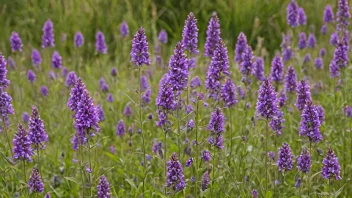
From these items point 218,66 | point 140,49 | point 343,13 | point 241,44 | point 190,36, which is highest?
point 343,13

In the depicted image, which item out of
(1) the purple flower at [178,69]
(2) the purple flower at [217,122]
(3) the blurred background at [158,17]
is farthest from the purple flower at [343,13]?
(3) the blurred background at [158,17]

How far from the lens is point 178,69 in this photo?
336 centimetres

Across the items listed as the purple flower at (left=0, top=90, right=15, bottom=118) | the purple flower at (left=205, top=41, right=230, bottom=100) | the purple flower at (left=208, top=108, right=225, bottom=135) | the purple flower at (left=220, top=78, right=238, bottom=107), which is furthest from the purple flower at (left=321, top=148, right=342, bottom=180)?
the purple flower at (left=0, top=90, right=15, bottom=118)

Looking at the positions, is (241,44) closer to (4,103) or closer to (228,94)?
(228,94)

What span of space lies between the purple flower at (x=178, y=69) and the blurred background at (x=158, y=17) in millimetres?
4838

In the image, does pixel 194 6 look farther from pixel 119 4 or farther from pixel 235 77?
pixel 235 77

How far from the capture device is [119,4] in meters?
9.30

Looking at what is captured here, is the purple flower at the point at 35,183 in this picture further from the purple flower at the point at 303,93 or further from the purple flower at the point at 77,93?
the purple flower at the point at 303,93

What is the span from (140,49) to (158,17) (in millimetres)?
5157

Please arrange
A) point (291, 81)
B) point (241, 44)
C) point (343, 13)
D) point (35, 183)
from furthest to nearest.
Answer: point (343, 13) < point (241, 44) < point (291, 81) < point (35, 183)

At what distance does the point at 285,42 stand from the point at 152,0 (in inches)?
146

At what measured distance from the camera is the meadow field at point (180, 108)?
139 inches

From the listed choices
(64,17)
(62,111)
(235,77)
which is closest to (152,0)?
(64,17)

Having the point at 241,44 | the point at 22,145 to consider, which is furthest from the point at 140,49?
the point at 241,44
